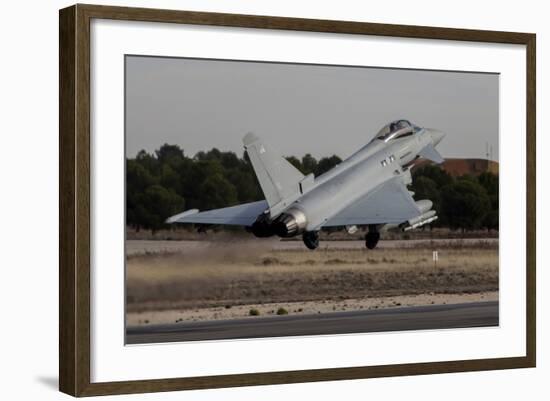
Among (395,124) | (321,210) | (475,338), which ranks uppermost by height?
(395,124)

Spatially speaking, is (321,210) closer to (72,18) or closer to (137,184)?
(137,184)

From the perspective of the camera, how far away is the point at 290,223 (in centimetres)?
1473

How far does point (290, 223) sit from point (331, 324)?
1163 mm

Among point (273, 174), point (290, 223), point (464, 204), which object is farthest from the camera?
point (464, 204)

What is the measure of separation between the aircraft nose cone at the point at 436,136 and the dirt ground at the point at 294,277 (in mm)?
1116

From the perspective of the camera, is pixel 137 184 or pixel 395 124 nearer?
pixel 137 184

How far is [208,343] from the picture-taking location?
46.5 feet

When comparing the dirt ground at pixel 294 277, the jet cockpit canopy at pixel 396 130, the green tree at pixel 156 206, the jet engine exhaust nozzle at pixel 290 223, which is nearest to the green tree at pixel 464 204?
the dirt ground at pixel 294 277

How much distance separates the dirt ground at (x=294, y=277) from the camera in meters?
14.0

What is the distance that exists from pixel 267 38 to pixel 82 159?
95.2 inches

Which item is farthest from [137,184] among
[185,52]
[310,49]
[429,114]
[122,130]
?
[429,114]

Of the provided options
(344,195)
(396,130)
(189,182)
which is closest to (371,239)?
(344,195)

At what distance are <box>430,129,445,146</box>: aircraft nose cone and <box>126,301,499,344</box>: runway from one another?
1825mm

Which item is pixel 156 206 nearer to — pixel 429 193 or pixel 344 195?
pixel 344 195
